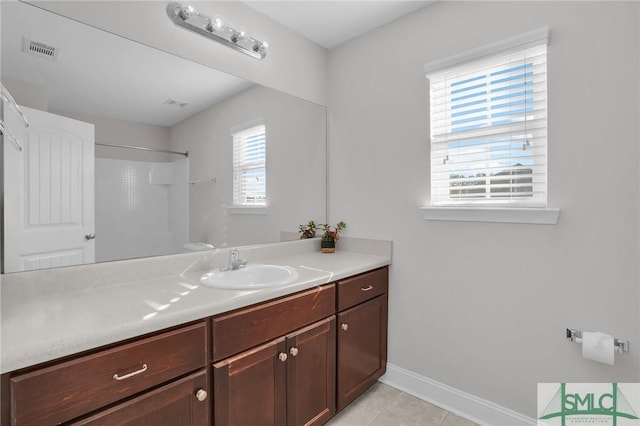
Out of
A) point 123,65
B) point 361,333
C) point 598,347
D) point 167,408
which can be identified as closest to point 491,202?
point 598,347

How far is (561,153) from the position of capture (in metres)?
1.56

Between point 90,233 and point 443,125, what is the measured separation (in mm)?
1987

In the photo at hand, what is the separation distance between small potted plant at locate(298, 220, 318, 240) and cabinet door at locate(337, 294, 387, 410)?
0.71m

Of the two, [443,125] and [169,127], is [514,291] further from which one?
[169,127]

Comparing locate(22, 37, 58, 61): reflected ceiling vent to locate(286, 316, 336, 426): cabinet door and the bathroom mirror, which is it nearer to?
A: the bathroom mirror

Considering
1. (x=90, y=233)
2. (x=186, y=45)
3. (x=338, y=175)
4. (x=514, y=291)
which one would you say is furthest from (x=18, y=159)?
(x=514, y=291)

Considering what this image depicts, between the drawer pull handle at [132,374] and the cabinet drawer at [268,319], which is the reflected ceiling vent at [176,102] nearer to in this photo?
the cabinet drawer at [268,319]

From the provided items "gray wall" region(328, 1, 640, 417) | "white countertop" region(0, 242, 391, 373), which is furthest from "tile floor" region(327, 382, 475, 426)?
"white countertop" region(0, 242, 391, 373)

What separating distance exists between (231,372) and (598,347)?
158cm

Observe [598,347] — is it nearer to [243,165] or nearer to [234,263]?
[234,263]

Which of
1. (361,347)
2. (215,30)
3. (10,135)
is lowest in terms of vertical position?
(361,347)

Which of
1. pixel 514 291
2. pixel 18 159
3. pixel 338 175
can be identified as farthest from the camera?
pixel 338 175

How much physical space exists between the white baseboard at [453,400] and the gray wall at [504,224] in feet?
0.14

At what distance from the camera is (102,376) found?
946 millimetres
